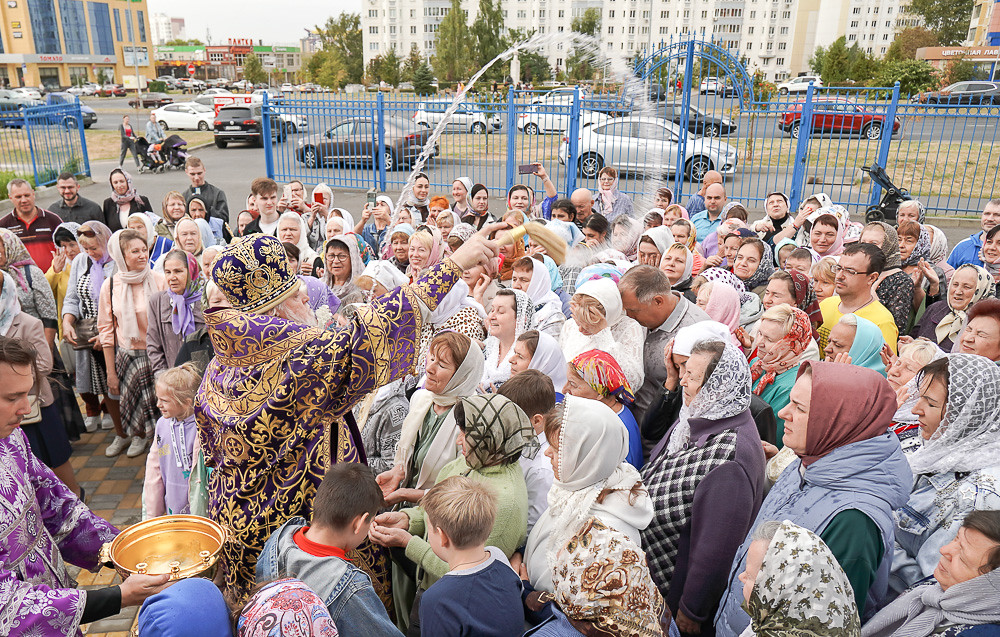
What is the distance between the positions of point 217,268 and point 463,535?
1.26 m

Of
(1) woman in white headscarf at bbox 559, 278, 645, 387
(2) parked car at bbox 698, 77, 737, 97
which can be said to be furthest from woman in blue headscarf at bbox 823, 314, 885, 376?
(2) parked car at bbox 698, 77, 737, 97

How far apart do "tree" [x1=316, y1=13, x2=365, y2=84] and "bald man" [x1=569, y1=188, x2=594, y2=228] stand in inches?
2362

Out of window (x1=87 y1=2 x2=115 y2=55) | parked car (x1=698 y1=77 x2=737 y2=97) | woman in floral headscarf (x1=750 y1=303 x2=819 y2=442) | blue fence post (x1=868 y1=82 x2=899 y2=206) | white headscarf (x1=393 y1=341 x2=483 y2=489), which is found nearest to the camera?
white headscarf (x1=393 y1=341 x2=483 y2=489)

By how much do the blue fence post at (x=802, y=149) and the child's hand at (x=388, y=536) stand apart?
34.8 feet

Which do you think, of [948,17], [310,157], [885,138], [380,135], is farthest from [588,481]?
[948,17]

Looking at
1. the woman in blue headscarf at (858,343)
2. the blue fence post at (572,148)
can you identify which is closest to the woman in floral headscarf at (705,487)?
the woman in blue headscarf at (858,343)

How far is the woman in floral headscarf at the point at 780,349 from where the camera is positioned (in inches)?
146

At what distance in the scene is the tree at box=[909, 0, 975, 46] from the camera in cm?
6112

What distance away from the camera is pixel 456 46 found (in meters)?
20.2

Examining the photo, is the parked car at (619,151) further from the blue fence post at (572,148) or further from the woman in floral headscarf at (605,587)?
the woman in floral headscarf at (605,587)

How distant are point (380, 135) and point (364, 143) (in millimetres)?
485

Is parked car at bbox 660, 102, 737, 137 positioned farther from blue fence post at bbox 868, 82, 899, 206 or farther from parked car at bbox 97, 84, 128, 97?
parked car at bbox 97, 84, 128, 97

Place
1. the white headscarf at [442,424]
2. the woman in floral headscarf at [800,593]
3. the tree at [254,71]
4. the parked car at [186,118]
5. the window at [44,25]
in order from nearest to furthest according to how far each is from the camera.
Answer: the woman in floral headscarf at [800,593] < the white headscarf at [442,424] < the parked car at [186,118] < the tree at [254,71] < the window at [44,25]

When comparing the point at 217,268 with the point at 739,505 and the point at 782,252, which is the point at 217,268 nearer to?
the point at 739,505
